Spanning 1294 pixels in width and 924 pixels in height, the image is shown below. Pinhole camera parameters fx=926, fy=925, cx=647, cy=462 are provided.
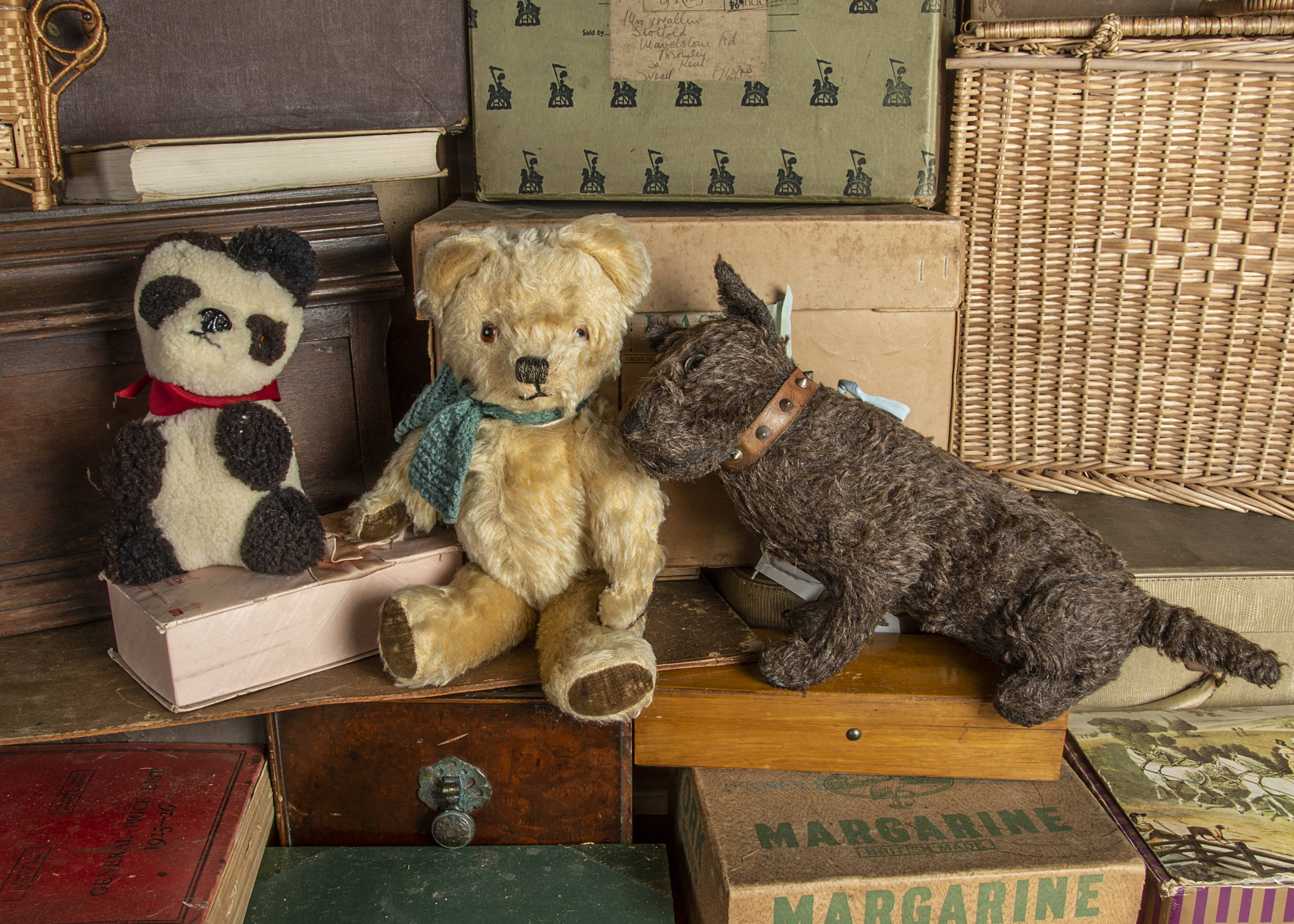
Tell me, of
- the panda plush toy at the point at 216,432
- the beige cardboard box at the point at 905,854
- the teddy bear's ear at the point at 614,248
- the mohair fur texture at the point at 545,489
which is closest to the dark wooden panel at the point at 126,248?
the panda plush toy at the point at 216,432

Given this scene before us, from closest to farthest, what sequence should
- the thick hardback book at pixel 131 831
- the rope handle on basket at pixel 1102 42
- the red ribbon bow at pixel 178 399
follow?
the thick hardback book at pixel 131 831 < the red ribbon bow at pixel 178 399 < the rope handle on basket at pixel 1102 42

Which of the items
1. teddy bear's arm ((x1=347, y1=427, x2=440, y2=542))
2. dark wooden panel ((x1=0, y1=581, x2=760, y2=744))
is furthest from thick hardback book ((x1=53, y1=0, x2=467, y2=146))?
dark wooden panel ((x1=0, y1=581, x2=760, y2=744))

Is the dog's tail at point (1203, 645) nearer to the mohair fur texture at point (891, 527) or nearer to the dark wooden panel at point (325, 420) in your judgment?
the mohair fur texture at point (891, 527)

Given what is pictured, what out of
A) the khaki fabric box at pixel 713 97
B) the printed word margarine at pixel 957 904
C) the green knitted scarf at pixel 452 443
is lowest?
the printed word margarine at pixel 957 904

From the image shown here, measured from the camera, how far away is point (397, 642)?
0.88 metres

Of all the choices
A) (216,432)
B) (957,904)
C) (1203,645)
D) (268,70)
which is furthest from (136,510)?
(1203,645)

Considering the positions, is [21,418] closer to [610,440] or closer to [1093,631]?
[610,440]

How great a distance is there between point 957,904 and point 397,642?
569 mm

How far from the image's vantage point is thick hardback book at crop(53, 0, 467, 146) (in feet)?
3.42

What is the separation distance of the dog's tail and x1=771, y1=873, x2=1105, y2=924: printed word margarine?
0.22 m

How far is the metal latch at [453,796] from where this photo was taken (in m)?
0.97

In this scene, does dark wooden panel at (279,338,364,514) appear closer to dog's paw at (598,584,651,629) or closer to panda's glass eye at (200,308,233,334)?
panda's glass eye at (200,308,233,334)

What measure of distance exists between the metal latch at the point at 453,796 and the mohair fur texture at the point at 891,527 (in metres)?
0.38

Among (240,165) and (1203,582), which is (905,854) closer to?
(1203,582)
